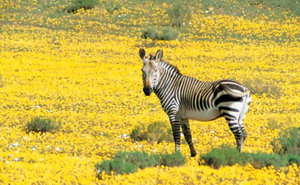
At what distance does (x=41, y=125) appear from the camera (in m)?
16.2

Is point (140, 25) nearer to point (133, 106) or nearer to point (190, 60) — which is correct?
point (190, 60)

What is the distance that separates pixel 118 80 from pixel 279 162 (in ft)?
54.6

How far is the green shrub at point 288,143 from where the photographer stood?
12227mm

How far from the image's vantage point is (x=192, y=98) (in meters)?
12.5

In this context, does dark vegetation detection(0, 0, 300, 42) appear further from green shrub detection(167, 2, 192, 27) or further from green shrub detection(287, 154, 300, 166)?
green shrub detection(287, 154, 300, 166)

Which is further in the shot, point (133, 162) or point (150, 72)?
point (150, 72)

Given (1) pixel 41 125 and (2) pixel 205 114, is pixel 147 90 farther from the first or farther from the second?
(1) pixel 41 125

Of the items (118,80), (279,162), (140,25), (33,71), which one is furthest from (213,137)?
(140,25)

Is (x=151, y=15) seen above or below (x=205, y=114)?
below

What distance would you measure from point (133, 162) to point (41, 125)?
5.89 metres

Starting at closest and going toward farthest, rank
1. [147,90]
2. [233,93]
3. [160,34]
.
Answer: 1. [233,93]
2. [147,90]
3. [160,34]

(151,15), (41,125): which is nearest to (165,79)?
(41,125)

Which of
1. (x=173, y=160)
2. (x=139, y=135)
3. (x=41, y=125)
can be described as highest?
(x=173, y=160)

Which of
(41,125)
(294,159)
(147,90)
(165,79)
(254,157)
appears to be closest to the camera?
(294,159)
